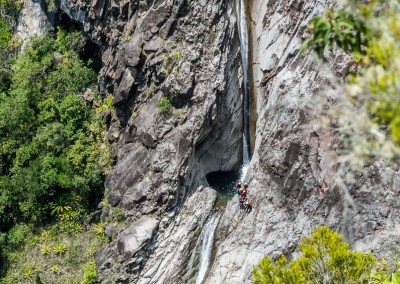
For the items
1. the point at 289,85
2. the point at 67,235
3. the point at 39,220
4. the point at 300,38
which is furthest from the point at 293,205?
the point at 39,220

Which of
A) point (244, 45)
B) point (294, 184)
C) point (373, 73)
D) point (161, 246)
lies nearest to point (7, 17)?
point (244, 45)

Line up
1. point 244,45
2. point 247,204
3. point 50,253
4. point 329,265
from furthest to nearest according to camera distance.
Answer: point 50,253 < point 244,45 < point 247,204 < point 329,265

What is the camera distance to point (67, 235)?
95.6 ft

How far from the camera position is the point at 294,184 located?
71.8 feet

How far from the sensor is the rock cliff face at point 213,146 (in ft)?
69.4

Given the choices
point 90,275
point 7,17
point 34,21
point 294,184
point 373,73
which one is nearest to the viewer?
point 373,73

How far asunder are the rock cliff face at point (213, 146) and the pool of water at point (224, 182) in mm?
707

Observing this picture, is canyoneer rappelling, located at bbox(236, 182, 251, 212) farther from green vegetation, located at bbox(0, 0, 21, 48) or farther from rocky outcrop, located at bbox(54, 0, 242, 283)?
green vegetation, located at bbox(0, 0, 21, 48)

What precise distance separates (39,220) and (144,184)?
8.93 m

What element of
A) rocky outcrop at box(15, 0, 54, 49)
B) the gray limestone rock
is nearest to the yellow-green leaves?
the gray limestone rock

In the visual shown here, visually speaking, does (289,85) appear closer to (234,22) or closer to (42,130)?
(234,22)

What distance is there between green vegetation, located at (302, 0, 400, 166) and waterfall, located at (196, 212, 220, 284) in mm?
19234

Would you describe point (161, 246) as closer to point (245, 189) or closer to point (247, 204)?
point (247, 204)

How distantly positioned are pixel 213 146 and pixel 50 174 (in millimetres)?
10992
